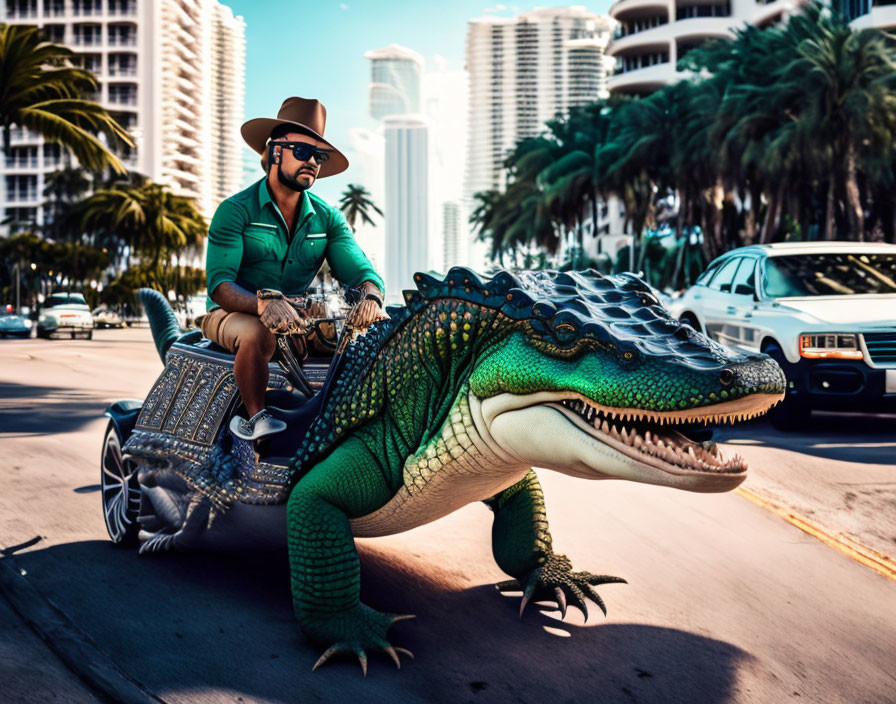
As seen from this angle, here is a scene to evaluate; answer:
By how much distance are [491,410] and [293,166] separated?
5.18 ft

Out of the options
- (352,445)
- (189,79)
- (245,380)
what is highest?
(189,79)

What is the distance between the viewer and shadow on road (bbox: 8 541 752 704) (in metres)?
2.97

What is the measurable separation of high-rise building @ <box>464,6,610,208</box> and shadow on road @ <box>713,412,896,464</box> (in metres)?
164

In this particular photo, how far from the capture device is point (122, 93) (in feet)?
312

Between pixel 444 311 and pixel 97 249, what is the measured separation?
77.8 meters

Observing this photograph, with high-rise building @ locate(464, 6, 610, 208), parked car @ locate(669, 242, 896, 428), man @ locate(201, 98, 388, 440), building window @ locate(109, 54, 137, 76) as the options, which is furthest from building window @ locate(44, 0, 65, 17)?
man @ locate(201, 98, 388, 440)

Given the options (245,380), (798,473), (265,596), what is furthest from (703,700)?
(798,473)

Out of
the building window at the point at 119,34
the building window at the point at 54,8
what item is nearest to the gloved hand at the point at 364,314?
the building window at the point at 119,34

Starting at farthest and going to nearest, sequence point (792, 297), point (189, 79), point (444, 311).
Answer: point (189, 79)
point (792, 297)
point (444, 311)

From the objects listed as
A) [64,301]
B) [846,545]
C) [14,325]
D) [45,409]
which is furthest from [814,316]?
[14,325]

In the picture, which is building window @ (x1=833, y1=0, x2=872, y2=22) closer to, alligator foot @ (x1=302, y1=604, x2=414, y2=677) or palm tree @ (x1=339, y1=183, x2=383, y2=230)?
palm tree @ (x1=339, y1=183, x2=383, y2=230)

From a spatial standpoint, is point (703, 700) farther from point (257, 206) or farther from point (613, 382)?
point (257, 206)

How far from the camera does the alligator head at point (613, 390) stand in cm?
268

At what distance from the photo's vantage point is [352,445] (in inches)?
133
